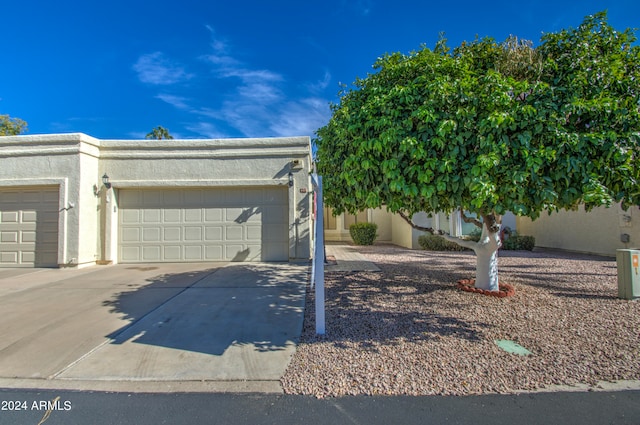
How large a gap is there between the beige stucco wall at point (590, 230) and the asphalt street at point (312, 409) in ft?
30.8

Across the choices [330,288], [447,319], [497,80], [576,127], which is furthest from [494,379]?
[330,288]

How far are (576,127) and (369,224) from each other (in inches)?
446

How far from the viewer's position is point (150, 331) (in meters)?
4.19

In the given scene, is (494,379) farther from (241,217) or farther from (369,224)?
(369,224)

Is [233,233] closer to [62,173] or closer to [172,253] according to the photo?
[172,253]

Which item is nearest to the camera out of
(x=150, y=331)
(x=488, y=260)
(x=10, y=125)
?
(x=150, y=331)

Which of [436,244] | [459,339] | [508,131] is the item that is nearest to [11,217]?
[459,339]

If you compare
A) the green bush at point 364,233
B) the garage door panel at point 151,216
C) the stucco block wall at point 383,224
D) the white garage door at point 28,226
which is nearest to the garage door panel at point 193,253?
the garage door panel at point 151,216

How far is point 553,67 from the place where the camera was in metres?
3.98

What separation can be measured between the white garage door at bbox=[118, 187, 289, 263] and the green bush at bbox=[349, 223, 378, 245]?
617 cm

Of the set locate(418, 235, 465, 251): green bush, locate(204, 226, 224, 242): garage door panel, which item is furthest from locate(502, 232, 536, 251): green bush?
locate(204, 226, 224, 242): garage door panel

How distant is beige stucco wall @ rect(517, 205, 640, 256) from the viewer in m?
10.1

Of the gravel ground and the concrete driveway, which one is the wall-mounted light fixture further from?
the gravel ground

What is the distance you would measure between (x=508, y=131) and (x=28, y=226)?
11650 millimetres
